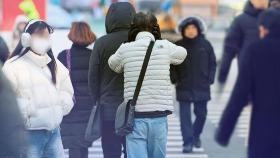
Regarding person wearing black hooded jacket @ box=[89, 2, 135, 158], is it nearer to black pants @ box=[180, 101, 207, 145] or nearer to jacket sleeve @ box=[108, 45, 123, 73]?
jacket sleeve @ box=[108, 45, 123, 73]

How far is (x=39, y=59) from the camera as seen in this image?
7.71 metres

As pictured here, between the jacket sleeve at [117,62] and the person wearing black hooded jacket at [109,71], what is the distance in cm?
72

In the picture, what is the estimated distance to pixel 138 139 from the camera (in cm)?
787

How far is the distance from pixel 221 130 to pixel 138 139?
1.58 metres

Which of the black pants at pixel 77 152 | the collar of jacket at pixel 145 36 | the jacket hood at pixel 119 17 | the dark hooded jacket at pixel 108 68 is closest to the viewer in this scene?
the collar of jacket at pixel 145 36

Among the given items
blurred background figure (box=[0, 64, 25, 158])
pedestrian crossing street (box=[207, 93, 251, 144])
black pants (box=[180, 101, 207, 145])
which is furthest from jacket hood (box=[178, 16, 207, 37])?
blurred background figure (box=[0, 64, 25, 158])

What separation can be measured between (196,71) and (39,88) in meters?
4.69

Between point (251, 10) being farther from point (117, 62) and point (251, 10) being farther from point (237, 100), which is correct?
point (237, 100)

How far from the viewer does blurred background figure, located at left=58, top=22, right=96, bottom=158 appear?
9461 mm

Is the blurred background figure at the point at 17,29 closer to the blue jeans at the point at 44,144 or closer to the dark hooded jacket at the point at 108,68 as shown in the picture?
the dark hooded jacket at the point at 108,68

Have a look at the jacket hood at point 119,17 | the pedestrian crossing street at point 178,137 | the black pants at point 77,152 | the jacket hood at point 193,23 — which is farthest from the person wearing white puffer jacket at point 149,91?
the jacket hood at point 193,23

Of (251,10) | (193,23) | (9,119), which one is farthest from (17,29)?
(9,119)

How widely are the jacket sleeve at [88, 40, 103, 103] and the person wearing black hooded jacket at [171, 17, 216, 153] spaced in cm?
323

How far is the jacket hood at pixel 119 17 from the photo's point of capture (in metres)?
8.91
